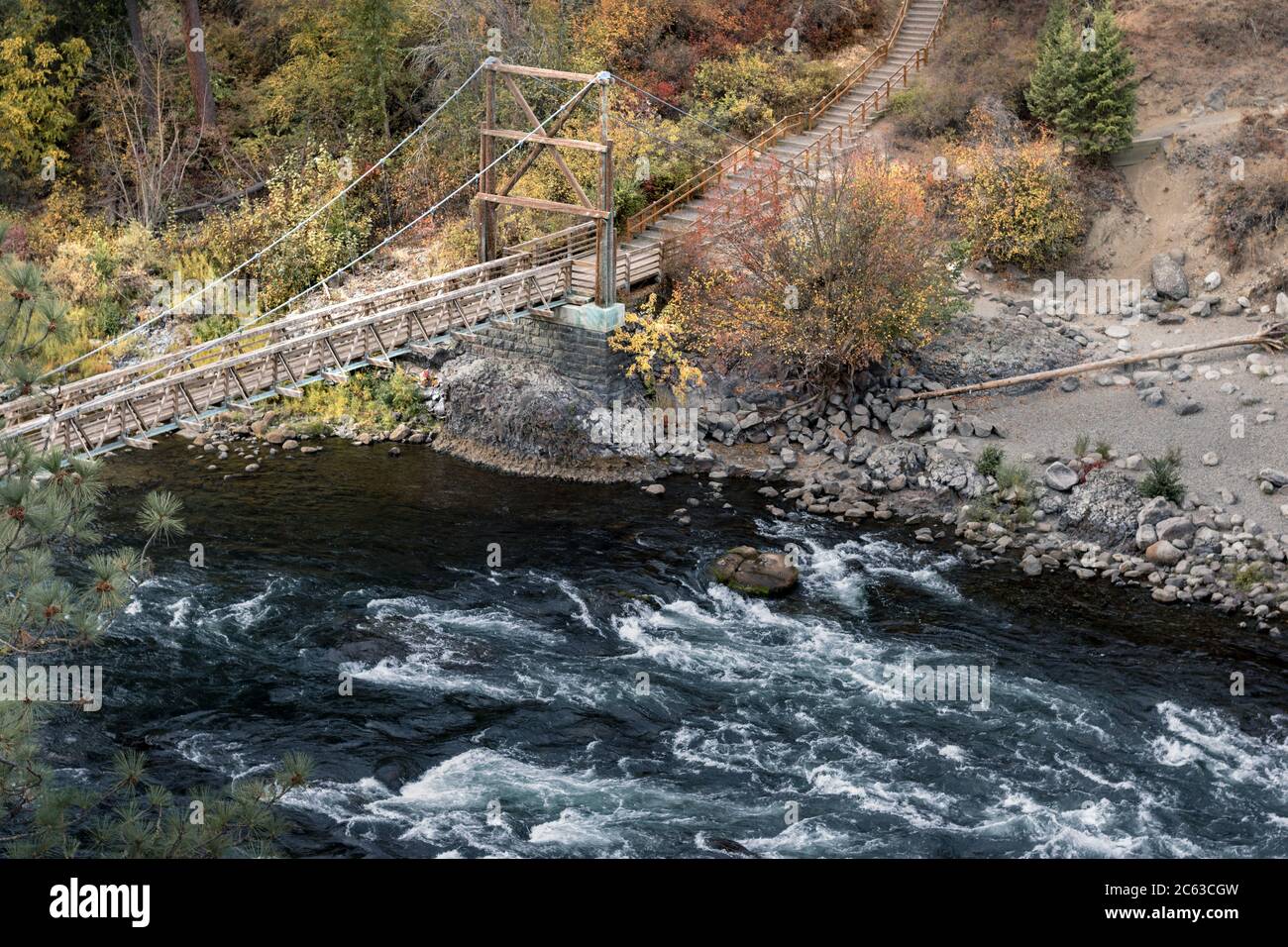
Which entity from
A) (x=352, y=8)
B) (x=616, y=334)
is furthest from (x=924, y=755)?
(x=352, y=8)

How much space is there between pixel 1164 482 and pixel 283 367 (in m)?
15.5

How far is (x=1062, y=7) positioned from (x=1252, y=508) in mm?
16013

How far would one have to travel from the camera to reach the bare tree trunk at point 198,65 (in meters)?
37.5

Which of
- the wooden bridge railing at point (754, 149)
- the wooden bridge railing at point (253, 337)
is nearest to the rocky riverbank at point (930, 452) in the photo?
the wooden bridge railing at point (253, 337)

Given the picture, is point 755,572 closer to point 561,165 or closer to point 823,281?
point 823,281

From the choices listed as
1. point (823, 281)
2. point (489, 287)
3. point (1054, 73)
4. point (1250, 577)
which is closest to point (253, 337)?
point (489, 287)

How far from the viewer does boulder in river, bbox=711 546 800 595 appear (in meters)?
23.7

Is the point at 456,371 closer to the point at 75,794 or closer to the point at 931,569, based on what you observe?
the point at 931,569

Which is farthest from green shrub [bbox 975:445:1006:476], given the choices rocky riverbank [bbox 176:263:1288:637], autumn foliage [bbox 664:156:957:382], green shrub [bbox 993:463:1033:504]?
autumn foliage [bbox 664:156:957:382]

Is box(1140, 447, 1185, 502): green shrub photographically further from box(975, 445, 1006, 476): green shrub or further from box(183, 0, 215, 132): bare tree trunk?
box(183, 0, 215, 132): bare tree trunk

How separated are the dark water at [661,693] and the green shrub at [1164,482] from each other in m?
3.03

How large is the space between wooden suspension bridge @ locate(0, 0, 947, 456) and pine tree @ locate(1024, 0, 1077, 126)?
403cm

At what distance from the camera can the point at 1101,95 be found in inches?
1332

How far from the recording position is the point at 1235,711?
66.5 ft
